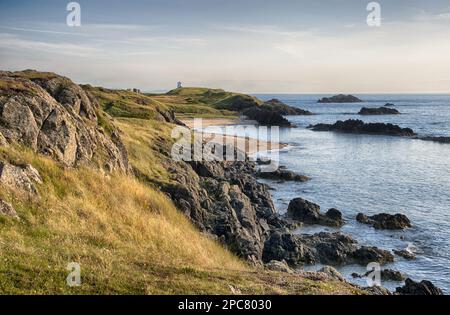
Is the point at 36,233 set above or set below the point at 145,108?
below

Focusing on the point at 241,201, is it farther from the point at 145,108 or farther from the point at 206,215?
the point at 145,108

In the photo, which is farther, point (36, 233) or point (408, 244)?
point (408, 244)

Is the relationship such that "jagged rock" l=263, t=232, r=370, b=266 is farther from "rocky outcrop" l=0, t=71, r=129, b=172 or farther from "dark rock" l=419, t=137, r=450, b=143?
"dark rock" l=419, t=137, r=450, b=143

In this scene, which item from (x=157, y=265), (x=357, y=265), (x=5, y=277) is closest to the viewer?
(x=5, y=277)

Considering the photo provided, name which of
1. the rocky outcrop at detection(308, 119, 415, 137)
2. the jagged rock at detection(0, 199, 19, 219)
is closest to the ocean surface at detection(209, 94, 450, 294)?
the rocky outcrop at detection(308, 119, 415, 137)

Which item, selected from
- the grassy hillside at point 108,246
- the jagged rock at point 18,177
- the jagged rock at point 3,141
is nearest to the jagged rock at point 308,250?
the grassy hillside at point 108,246

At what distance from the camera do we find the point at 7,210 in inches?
630

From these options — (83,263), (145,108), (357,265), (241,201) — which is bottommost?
(357,265)

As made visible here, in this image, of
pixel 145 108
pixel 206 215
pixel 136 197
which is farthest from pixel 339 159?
pixel 136 197

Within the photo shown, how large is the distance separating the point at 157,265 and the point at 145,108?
6608 cm

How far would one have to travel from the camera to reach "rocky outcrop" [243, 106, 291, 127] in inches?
5979

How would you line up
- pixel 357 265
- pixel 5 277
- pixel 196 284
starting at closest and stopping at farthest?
pixel 5 277, pixel 196 284, pixel 357 265

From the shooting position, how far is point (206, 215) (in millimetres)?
29594

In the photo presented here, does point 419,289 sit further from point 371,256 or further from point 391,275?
point 371,256
